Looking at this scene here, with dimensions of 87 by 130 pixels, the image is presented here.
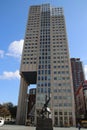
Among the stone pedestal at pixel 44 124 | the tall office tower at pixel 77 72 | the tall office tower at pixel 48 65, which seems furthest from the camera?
the tall office tower at pixel 77 72

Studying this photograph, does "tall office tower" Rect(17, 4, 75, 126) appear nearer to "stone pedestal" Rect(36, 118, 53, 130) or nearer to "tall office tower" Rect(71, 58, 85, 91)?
"stone pedestal" Rect(36, 118, 53, 130)

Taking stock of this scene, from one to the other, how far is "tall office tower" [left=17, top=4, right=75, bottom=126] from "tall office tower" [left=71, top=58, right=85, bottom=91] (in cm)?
7123

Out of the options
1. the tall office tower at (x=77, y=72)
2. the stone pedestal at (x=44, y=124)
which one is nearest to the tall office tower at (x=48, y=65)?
the stone pedestal at (x=44, y=124)

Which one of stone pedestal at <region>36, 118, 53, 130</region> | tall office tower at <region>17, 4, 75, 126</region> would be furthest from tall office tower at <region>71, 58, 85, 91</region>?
stone pedestal at <region>36, 118, 53, 130</region>

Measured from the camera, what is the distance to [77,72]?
15125 cm

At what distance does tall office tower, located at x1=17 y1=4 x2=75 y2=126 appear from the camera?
225ft

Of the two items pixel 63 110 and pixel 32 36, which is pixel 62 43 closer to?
pixel 32 36

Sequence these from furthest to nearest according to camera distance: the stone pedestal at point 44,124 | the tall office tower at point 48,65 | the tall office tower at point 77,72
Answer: the tall office tower at point 77,72, the tall office tower at point 48,65, the stone pedestal at point 44,124

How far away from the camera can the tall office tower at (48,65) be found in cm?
6869

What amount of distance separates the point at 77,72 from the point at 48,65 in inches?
3162

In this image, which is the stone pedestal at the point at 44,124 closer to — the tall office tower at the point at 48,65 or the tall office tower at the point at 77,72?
the tall office tower at the point at 48,65

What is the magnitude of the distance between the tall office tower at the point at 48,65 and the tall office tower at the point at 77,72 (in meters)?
71.2

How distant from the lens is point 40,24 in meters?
92.5

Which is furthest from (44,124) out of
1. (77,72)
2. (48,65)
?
(77,72)
